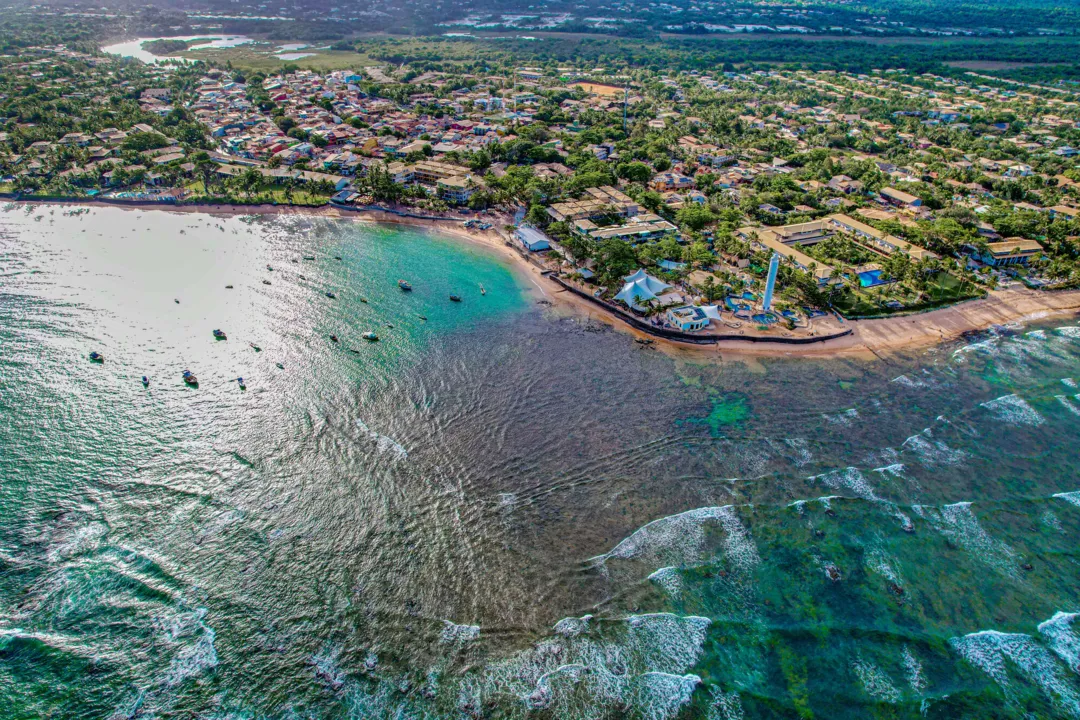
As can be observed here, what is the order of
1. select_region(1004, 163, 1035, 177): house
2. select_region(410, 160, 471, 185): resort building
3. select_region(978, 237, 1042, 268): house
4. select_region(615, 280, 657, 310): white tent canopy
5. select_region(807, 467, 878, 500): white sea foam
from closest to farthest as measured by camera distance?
select_region(807, 467, 878, 500): white sea foam < select_region(615, 280, 657, 310): white tent canopy < select_region(978, 237, 1042, 268): house < select_region(410, 160, 471, 185): resort building < select_region(1004, 163, 1035, 177): house

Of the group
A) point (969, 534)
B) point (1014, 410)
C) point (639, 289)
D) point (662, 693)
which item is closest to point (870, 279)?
point (1014, 410)

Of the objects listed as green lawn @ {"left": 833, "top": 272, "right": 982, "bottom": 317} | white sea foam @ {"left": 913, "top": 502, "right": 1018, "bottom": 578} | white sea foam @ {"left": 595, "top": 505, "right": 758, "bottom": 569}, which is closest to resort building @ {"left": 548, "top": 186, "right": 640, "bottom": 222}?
green lawn @ {"left": 833, "top": 272, "right": 982, "bottom": 317}

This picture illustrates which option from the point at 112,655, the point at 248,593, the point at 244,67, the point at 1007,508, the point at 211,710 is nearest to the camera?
the point at 211,710

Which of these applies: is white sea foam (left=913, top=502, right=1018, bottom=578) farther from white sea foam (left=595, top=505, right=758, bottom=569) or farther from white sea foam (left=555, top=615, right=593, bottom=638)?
white sea foam (left=555, top=615, right=593, bottom=638)

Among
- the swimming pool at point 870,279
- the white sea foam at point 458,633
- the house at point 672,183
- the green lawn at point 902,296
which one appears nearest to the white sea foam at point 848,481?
the green lawn at point 902,296

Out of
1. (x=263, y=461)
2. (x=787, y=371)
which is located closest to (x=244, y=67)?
(x=263, y=461)

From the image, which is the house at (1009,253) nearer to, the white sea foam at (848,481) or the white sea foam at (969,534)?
the white sea foam at (969,534)

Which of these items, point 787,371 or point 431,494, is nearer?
point 431,494

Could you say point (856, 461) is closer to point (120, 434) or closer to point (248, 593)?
point (248, 593)
